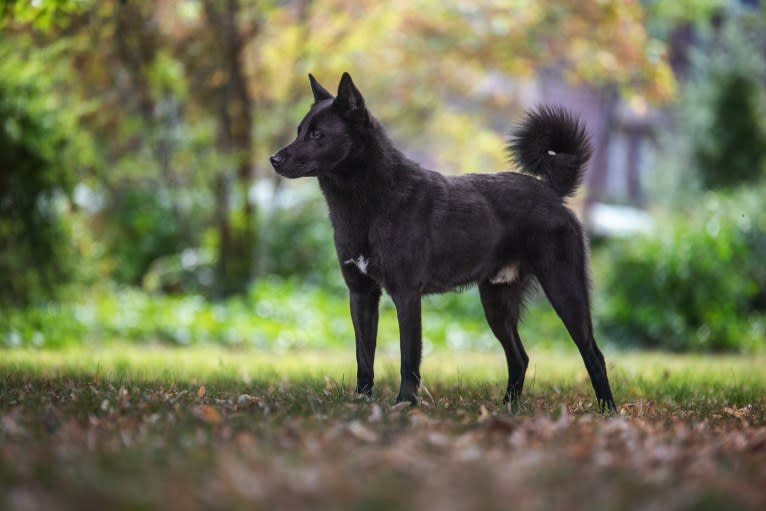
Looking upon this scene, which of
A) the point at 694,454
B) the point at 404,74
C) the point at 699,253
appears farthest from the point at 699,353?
the point at 694,454

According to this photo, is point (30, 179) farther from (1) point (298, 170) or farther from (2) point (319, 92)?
(1) point (298, 170)

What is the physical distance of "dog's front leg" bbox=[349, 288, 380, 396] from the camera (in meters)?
4.71

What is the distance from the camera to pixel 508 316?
5195 millimetres

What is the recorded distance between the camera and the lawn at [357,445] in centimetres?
241

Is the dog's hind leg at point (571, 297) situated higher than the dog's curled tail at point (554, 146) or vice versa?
the dog's curled tail at point (554, 146)

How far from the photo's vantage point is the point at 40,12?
5816 millimetres

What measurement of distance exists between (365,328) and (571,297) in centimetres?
107

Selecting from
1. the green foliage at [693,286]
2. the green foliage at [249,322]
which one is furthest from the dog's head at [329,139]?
the green foliage at [693,286]

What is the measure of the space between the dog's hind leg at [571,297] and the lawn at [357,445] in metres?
0.20

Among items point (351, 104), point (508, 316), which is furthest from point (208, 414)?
point (508, 316)

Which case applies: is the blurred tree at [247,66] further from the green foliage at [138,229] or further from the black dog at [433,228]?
the black dog at [433,228]

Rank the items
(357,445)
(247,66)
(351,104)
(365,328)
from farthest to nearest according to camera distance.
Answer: (247,66) < (365,328) < (351,104) < (357,445)

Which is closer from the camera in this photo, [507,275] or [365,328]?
[365,328]

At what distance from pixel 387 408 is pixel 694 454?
4.52ft
